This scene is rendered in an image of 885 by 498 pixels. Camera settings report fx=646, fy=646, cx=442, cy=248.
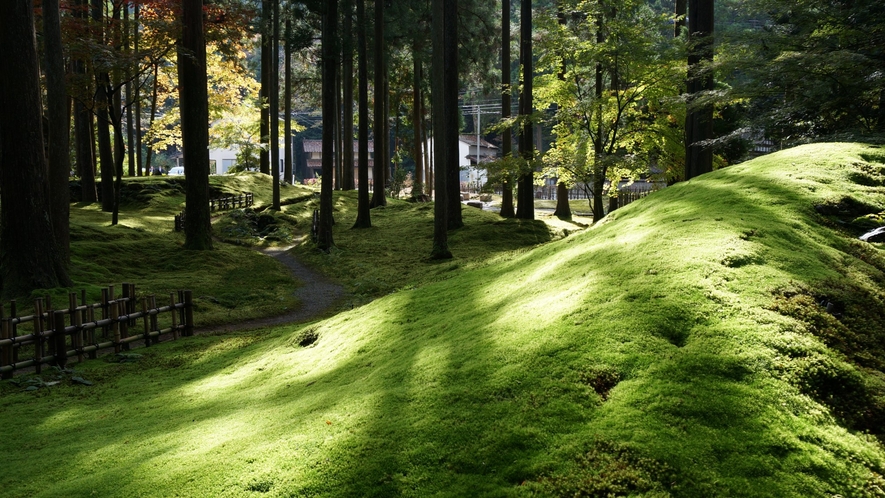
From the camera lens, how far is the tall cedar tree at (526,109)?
22.3 metres

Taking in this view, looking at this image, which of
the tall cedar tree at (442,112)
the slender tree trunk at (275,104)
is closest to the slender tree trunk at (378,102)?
the slender tree trunk at (275,104)

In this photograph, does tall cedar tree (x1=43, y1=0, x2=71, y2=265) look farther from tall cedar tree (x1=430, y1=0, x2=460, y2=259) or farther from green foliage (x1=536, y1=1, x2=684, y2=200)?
green foliage (x1=536, y1=1, x2=684, y2=200)

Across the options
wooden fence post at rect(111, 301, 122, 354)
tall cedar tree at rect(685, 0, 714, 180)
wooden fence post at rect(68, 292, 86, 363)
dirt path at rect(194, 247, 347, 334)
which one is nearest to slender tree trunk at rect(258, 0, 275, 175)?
dirt path at rect(194, 247, 347, 334)

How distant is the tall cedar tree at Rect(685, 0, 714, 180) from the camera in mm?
13820

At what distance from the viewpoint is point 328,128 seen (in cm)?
2103

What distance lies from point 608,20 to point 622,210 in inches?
420

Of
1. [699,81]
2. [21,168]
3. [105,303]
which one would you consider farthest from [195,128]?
[699,81]

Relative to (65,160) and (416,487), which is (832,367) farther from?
(65,160)

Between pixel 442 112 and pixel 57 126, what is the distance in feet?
29.7

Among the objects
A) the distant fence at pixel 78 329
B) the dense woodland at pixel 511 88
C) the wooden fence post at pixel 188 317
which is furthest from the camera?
the wooden fence post at pixel 188 317

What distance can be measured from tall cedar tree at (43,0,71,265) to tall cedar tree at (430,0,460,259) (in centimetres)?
852

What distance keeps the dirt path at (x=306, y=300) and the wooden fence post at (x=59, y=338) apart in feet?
9.76

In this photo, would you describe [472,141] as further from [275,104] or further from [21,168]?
[21,168]

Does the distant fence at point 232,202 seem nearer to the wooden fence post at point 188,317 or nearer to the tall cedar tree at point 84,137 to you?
the tall cedar tree at point 84,137
